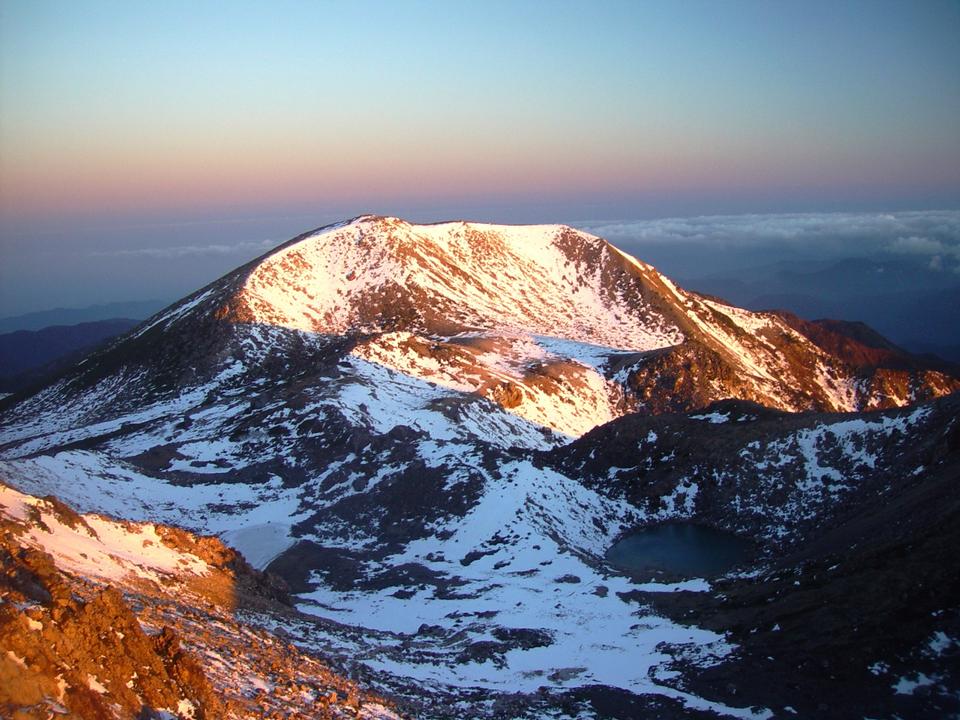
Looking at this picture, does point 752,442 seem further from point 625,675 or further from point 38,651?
point 38,651

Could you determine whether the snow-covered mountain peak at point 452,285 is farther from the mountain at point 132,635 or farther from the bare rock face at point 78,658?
the bare rock face at point 78,658

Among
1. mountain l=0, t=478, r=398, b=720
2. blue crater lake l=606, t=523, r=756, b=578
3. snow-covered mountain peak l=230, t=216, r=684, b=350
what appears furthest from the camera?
snow-covered mountain peak l=230, t=216, r=684, b=350

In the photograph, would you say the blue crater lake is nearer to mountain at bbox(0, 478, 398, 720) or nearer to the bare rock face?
mountain at bbox(0, 478, 398, 720)

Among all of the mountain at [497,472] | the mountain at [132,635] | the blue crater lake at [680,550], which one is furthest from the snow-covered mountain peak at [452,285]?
the mountain at [132,635]

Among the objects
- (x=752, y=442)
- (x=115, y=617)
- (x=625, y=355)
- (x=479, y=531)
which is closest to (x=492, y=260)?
(x=625, y=355)

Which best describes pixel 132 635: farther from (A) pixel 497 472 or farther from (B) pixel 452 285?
(B) pixel 452 285

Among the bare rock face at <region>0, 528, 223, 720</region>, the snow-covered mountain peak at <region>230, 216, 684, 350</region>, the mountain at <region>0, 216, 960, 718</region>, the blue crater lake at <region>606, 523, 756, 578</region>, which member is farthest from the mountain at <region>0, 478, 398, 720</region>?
the snow-covered mountain peak at <region>230, 216, 684, 350</region>
